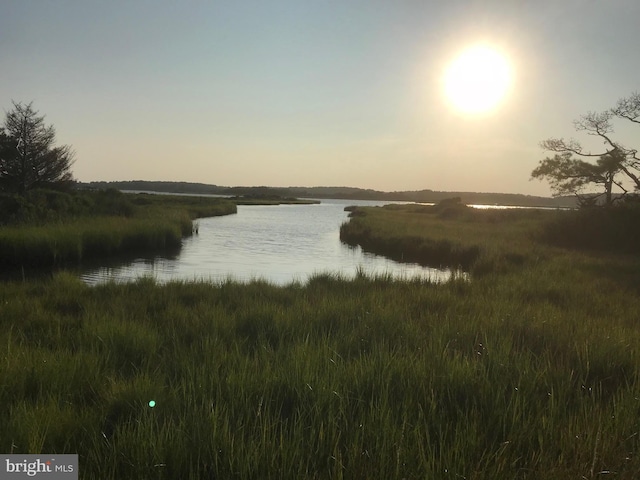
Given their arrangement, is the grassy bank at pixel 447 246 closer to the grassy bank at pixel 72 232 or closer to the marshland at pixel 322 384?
the marshland at pixel 322 384

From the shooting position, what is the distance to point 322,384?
418 cm

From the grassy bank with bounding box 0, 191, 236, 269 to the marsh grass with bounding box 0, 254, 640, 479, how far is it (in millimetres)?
10907

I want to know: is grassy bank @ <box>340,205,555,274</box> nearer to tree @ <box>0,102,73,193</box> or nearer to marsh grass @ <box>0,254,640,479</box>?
marsh grass @ <box>0,254,640,479</box>

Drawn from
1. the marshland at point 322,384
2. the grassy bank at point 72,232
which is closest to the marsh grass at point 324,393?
the marshland at point 322,384

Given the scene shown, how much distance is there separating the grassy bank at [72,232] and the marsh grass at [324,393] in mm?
10907

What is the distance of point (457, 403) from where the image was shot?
13.4ft

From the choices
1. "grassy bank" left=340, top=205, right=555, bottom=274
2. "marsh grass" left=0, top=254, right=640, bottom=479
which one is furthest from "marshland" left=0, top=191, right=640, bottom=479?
"grassy bank" left=340, top=205, right=555, bottom=274

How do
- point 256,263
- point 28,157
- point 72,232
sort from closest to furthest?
point 72,232
point 256,263
point 28,157

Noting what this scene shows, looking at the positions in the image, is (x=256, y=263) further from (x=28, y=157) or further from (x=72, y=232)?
(x=28, y=157)

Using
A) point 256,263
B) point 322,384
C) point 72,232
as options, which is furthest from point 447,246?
point 322,384

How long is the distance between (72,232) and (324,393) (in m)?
19.2

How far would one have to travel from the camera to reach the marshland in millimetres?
3145

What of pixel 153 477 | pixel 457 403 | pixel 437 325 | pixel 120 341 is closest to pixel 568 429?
pixel 457 403

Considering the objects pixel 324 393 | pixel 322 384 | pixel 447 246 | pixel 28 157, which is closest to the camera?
pixel 324 393
